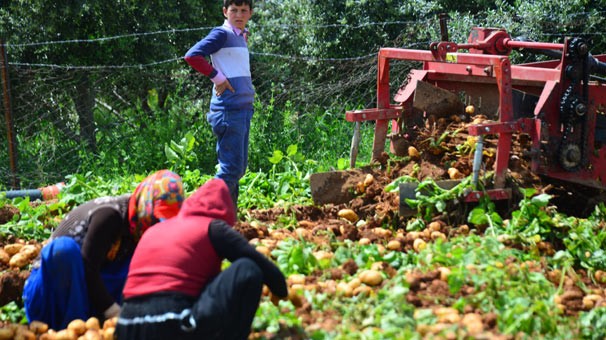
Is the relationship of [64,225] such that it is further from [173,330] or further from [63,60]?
[63,60]

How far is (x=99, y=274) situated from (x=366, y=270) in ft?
4.73

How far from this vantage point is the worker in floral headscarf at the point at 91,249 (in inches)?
172

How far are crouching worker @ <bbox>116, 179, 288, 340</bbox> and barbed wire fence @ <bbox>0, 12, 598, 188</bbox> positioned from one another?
528 centimetres

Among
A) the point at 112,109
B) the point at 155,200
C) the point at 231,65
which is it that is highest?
the point at 231,65

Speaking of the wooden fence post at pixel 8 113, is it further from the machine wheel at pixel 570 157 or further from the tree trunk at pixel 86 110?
the machine wheel at pixel 570 157

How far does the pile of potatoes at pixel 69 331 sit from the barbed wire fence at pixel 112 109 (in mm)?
4640

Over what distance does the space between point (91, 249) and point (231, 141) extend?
241 cm

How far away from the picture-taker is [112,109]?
33.1ft

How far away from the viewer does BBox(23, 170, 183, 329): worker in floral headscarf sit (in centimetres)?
437

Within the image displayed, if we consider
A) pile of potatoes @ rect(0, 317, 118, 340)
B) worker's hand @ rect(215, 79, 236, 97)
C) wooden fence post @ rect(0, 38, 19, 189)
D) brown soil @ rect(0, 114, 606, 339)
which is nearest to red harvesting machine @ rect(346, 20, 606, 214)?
brown soil @ rect(0, 114, 606, 339)

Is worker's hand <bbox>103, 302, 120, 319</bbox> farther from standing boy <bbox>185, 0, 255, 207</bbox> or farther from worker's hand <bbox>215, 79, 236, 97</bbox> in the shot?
worker's hand <bbox>215, 79, 236, 97</bbox>

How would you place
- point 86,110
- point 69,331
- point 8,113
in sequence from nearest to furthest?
1. point 69,331
2. point 8,113
3. point 86,110

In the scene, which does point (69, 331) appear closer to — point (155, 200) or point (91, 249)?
point (91, 249)

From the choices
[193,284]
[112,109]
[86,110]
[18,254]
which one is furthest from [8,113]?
[193,284]
